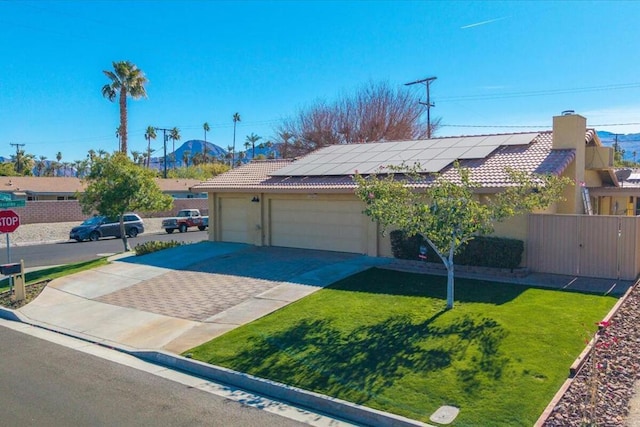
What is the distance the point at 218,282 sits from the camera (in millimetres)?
15023

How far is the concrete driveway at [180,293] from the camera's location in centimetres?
1119

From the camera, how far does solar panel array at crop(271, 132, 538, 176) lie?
18.0m

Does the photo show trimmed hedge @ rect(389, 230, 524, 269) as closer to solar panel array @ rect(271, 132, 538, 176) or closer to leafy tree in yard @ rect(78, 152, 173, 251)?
solar panel array @ rect(271, 132, 538, 176)

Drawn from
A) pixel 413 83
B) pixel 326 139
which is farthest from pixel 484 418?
pixel 326 139

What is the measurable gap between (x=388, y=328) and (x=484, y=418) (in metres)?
3.47

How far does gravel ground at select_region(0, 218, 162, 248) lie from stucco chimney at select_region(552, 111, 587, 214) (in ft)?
95.3

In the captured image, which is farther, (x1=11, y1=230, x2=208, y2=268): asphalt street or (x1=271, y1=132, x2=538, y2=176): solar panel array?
(x1=11, y1=230, x2=208, y2=268): asphalt street

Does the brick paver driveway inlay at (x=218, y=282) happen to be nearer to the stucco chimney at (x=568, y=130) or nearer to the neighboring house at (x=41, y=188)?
the stucco chimney at (x=568, y=130)

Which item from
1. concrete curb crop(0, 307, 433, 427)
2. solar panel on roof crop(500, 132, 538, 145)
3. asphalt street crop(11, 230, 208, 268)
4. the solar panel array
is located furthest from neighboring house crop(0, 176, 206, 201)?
concrete curb crop(0, 307, 433, 427)

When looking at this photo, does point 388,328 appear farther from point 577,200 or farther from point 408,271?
point 577,200

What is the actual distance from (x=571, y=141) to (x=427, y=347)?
10.8m

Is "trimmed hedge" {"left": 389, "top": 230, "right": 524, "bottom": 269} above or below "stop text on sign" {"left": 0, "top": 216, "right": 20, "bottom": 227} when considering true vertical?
below

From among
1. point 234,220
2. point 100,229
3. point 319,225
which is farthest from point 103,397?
point 100,229

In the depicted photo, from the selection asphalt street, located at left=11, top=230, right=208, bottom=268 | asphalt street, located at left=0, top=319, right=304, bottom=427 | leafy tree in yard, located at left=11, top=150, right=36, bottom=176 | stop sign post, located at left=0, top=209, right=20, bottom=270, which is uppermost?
leafy tree in yard, located at left=11, top=150, right=36, bottom=176
